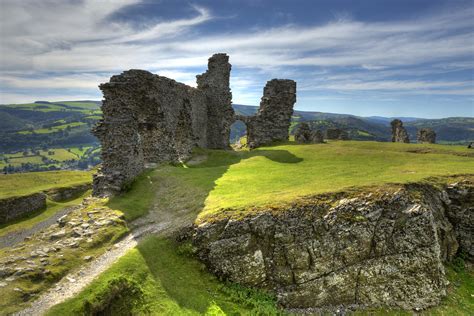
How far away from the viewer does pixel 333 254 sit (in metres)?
19.5

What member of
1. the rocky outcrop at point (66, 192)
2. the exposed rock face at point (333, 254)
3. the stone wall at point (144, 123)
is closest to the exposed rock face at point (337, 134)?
the stone wall at point (144, 123)

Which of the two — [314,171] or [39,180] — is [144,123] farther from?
[39,180]

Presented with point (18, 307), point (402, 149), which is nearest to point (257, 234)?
point (18, 307)

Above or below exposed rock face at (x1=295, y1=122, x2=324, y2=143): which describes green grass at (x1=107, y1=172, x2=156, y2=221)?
below

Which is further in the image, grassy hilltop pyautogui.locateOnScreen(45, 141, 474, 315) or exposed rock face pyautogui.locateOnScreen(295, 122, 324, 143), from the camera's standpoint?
exposed rock face pyautogui.locateOnScreen(295, 122, 324, 143)

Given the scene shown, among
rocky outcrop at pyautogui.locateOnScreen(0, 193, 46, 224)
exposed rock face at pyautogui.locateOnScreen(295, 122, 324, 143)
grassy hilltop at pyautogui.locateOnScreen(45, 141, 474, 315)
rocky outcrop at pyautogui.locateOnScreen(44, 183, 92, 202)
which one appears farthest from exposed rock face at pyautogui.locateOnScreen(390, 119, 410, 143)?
rocky outcrop at pyautogui.locateOnScreen(0, 193, 46, 224)

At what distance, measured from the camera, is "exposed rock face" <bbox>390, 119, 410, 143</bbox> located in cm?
6756

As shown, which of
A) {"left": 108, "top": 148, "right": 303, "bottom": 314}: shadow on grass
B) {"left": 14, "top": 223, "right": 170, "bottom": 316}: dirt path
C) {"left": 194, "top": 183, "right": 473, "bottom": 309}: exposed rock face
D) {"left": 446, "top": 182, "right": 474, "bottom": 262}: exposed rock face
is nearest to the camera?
{"left": 14, "top": 223, "right": 170, "bottom": 316}: dirt path

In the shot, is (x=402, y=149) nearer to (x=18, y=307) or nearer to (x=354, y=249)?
(x=354, y=249)

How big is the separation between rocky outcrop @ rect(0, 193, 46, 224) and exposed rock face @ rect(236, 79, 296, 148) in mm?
39618

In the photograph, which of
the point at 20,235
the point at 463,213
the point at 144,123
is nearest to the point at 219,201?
the point at 144,123

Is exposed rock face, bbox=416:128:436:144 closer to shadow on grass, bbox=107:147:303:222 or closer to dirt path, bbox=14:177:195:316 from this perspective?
shadow on grass, bbox=107:147:303:222

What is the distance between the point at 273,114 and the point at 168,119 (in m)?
24.5

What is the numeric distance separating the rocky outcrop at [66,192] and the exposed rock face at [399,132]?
71217 millimetres
